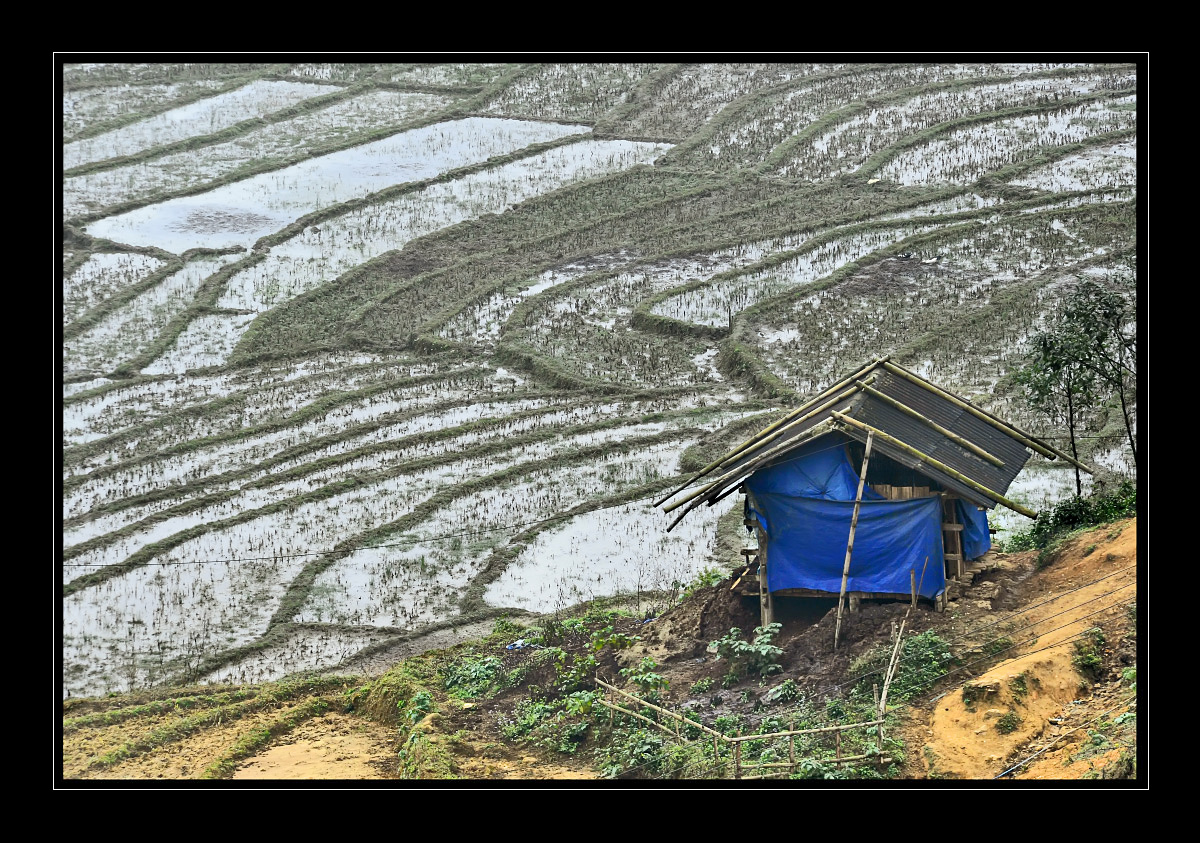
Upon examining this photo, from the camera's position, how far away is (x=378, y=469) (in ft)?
49.5

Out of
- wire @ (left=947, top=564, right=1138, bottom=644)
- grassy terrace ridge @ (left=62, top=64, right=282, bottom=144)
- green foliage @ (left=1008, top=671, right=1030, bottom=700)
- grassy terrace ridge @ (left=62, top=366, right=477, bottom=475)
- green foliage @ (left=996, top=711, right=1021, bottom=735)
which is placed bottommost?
green foliage @ (left=996, top=711, right=1021, bottom=735)

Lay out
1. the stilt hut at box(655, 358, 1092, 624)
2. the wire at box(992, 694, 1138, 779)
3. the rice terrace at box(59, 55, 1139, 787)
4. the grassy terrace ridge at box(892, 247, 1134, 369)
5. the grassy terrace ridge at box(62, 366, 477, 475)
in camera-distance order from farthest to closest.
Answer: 1. the grassy terrace ridge at box(892, 247, 1134, 369)
2. the grassy terrace ridge at box(62, 366, 477, 475)
3. the rice terrace at box(59, 55, 1139, 787)
4. the stilt hut at box(655, 358, 1092, 624)
5. the wire at box(992, 694, 1138, 779)

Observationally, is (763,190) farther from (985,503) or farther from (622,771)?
(622,771)

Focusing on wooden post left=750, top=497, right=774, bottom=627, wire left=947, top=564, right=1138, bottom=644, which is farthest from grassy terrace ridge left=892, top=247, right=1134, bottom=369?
wooden post left=750, top=497, right=774, bottom=627

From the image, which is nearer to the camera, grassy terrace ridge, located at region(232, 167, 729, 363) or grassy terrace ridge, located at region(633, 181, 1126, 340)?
grassy terrace ridge, located at region(633, 181, 1126, 340)

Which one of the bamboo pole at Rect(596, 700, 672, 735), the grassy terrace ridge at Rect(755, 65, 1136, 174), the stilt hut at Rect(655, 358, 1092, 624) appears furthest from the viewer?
the grassy terrace ridge at Rect(755, 65, 1136, 174)

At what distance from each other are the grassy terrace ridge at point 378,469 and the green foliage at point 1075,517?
19.0 ft

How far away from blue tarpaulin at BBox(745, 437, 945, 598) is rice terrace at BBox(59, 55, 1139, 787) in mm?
2217

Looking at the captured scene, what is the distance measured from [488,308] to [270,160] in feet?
25.1

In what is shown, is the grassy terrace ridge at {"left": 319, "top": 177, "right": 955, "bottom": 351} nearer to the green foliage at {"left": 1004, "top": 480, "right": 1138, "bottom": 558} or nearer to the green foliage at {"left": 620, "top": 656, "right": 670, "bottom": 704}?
the green foliage at {"left": 1004, "top": 480, "right": 1138, "bottom": 558}

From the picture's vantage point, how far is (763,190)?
79.7 feet

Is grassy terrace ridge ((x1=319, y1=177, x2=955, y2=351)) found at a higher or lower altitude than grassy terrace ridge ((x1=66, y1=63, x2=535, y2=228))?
lower

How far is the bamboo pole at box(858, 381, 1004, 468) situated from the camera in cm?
984
